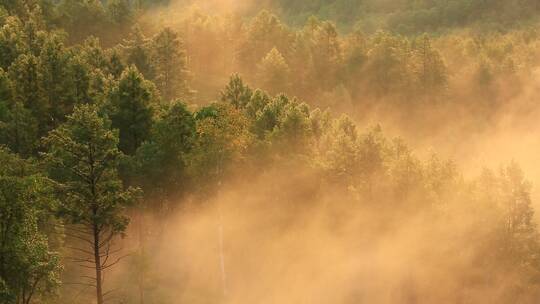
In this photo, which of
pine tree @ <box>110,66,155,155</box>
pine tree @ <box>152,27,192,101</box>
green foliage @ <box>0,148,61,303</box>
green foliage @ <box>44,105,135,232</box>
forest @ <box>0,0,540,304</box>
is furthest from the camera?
pine tree @ <box>152,27,192,101</box>

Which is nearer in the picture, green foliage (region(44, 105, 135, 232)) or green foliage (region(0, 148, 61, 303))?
green foliage (region(0, 148, 61, 303))

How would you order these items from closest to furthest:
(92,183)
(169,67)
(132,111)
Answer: (92,183), (132,111), (169,67)

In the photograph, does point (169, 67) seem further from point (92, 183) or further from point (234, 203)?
point (92, 183)

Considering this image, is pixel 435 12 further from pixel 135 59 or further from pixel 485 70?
pixel 135 59

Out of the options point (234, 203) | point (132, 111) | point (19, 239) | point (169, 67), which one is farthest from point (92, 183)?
point (169, 67)

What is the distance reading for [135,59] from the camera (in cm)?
7712

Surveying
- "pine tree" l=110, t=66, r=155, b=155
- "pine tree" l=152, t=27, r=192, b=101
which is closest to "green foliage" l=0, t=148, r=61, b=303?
"pine tree" l=110, t=66, r=155, b=155

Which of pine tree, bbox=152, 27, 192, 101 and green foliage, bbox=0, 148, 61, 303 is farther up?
pine tree, bbox=152, 27, 192, 101

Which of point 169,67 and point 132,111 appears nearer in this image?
point 132,111

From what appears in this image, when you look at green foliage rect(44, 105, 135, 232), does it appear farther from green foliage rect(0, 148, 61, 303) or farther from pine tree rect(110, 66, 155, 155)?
pine tree rect(110, 66, 155, 155)

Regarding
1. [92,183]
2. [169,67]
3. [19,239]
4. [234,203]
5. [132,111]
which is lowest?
[234,203]

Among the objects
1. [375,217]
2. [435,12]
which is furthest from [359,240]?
[435,12]

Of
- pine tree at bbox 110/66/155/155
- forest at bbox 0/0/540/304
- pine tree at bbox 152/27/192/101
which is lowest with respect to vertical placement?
forest at bbox 0/0/540/304

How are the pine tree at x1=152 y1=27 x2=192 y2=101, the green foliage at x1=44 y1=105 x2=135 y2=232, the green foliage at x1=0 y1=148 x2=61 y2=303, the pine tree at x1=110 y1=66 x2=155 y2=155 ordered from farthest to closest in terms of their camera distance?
the pine tree at x1=152 y1=27 x2=192 y2=101, the pine tree at x1=110 y1=66 x2=155 y2=155, the green foliage at x1=44 y1=105 x2=135 y2=232, the green foliage at x1=0 y1=148 x2=61 y2=303
